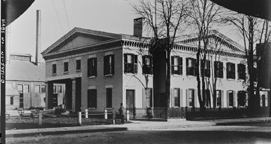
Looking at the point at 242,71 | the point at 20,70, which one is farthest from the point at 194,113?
the point at 20,70

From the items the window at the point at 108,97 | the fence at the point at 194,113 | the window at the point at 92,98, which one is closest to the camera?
the window at the point at 92,98

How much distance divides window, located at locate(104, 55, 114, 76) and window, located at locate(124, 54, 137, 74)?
2.45ft

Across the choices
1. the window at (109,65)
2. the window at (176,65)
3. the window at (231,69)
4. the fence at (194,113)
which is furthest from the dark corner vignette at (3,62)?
the window at (176,65)

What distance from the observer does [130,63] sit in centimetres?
1202

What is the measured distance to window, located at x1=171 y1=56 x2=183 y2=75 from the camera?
16.9 metres

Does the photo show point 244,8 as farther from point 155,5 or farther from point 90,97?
point 90,97

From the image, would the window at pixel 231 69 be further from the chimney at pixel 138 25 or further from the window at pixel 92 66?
the window at pixel 92 66

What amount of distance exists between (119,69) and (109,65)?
31.2 inches

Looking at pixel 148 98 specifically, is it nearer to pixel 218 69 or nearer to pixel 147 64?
pixel 147 64

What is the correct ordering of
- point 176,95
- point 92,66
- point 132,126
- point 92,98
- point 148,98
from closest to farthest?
point 92,66
point 92,98
point 148,98
point 132,126
point 176,95

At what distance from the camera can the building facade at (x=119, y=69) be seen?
969 centimetres

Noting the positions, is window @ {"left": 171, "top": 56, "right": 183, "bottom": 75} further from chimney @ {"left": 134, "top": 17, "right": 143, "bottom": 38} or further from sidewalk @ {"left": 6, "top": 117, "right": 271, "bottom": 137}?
chimney @ {"left": 134, "top": 17, "right": 143, "bottom": 38}

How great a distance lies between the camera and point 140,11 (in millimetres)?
8664

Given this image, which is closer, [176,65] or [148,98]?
[148,98]
